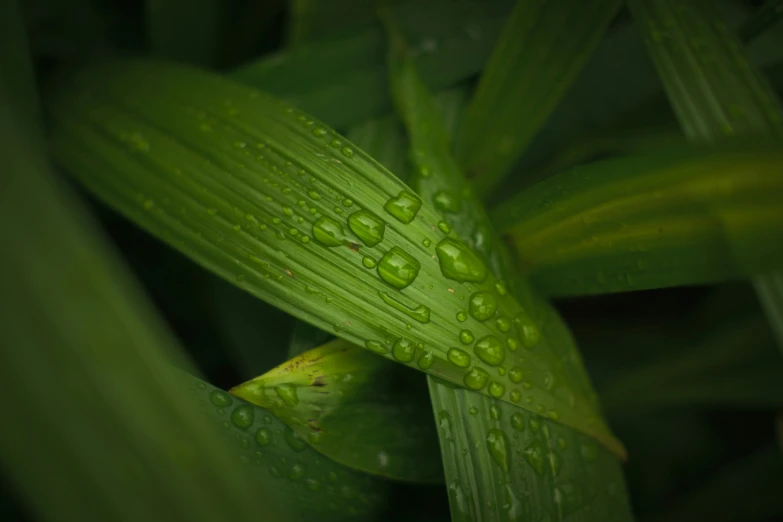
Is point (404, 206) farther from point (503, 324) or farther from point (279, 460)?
point (279, 460)

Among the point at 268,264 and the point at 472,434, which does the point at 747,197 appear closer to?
the point at 472,434

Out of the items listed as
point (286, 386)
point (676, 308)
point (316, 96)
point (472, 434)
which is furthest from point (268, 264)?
point (676, 308)

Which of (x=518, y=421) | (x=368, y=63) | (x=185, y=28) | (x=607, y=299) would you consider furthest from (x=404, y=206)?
(x=607, y=299)

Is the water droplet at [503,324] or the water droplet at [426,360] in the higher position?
the water droplet at [503,324]

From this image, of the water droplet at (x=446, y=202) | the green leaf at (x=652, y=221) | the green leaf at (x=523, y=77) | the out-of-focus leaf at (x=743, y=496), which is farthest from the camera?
the out-of-focus leaf at (x=743, y=496)

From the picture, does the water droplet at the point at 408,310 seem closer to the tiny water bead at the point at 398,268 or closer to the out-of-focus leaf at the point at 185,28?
the tiny water bead at the point at 398,268

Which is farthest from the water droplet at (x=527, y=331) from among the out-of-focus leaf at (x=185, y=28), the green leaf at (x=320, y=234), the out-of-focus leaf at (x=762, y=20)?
the out-of-focus leaf at (x=185, y=28)

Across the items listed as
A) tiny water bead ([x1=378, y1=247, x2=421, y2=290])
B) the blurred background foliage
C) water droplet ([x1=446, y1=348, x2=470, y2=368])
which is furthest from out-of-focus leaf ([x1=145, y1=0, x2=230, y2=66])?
water droplet ([x1=446, y1=348, x2=470, y2=368])
